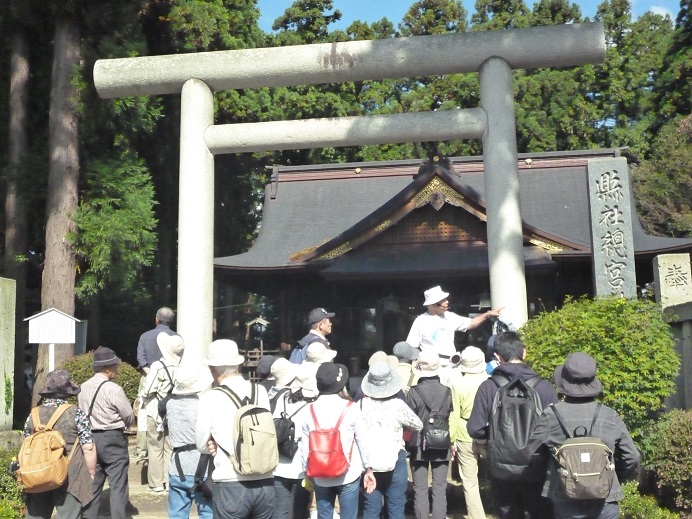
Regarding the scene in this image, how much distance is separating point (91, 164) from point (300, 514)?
8.46 metres

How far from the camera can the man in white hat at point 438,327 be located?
7.54 m

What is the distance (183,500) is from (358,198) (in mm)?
11718

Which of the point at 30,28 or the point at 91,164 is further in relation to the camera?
the point at 30,28

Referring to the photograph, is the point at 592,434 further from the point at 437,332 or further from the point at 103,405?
the point at 103,405

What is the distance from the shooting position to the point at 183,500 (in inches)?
218

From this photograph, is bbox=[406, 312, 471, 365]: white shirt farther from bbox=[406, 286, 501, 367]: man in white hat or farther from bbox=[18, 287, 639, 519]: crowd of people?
bbox=[18, 287, 639, 519]: crowd of people

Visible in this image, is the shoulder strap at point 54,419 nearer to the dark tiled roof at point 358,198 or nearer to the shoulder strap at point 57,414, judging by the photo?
the shoulder strap at point 57,414

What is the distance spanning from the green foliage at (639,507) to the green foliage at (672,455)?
105 mm

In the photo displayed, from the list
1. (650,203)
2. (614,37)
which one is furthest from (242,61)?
(614,37)

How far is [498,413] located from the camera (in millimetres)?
4527

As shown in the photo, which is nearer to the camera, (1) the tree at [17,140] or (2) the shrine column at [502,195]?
(2) the shrine column at [502,195]

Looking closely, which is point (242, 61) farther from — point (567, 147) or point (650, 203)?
point (567, 147)

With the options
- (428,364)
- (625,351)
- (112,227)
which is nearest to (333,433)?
(428,364)

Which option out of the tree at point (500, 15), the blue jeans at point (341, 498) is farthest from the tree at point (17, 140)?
the tree at point (500, 15)
